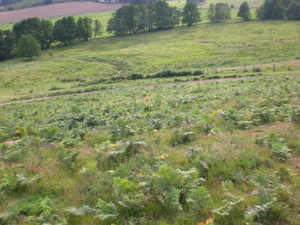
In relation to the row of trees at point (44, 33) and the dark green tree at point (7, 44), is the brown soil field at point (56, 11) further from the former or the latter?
the dark green tree at point (7, 44)

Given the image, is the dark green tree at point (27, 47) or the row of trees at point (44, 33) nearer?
the dark green tree at point (27, 47)

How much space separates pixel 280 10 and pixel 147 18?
2398 inches

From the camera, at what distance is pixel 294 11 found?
102250 mm

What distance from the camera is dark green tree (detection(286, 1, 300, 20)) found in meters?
101

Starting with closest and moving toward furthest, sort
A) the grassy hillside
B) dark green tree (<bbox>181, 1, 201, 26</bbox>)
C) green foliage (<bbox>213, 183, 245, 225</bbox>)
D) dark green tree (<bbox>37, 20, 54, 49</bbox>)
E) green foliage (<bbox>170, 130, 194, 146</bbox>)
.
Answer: green foliage (<bbox>213, 183, 245, 225</bbox>) < green foliage (<bbox>170, 130, 194, 146</bbox>) < the grassy hillside < dark green tree (<bbox>37, 20, 54, 49</bbox>) < dark green tree (<bbox>181, 1, 201, 26</bbox>)

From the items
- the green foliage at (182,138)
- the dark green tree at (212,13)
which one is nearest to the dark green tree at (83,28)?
the dark green tree at (212,13)

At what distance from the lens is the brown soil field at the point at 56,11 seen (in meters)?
161

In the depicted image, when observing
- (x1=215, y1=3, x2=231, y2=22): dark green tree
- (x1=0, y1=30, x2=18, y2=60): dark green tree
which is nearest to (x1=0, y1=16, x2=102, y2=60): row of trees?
(x1=0, y1=30, x2=18, y2=60): dark green tree

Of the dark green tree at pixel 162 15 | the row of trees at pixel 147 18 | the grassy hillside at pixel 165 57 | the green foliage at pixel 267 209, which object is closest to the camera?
the green foliage at pixel 267 209

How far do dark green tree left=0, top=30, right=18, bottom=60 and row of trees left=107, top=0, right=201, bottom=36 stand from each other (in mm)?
41210

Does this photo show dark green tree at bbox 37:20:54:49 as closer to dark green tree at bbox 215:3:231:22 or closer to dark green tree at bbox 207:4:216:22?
dark green tree at bbox 207:4:216:22

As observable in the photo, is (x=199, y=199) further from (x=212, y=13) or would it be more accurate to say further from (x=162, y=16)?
(x=212, y=13)

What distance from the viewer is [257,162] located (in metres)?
6.93

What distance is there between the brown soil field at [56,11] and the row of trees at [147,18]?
69521 mm
